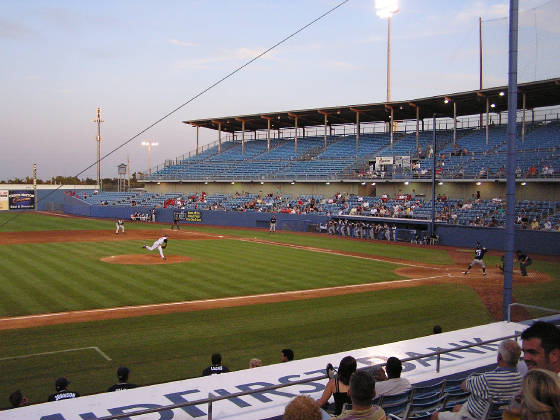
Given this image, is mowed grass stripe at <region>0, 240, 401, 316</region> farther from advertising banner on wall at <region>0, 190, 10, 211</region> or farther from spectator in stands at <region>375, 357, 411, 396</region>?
advertising banner on wall at <region>0, 190, 10, 211</region>

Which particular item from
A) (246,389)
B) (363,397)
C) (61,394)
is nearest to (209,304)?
(61,394)

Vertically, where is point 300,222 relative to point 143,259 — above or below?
above

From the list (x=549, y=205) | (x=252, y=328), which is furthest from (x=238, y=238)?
(x=252, y=328)

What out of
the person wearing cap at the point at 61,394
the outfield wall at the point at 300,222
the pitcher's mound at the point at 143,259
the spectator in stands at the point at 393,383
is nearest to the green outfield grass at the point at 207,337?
the person wearing cap at the point at 61,394

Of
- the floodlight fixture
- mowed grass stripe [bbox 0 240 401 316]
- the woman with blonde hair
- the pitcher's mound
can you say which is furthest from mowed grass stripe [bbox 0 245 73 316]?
the floodlight fixture

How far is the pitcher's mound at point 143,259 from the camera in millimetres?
23391

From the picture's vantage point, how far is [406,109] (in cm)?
4834

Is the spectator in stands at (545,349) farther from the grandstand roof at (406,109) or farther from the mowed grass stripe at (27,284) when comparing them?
the grandstand roof at (406,109)

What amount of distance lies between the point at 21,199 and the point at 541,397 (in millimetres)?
73700

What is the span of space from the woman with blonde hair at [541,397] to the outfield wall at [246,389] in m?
3.01

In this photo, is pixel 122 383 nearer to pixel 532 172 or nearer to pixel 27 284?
pixel 27 284

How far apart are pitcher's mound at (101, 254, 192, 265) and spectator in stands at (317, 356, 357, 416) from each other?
741 inches

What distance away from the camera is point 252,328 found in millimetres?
12938

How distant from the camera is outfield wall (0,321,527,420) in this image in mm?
5488
